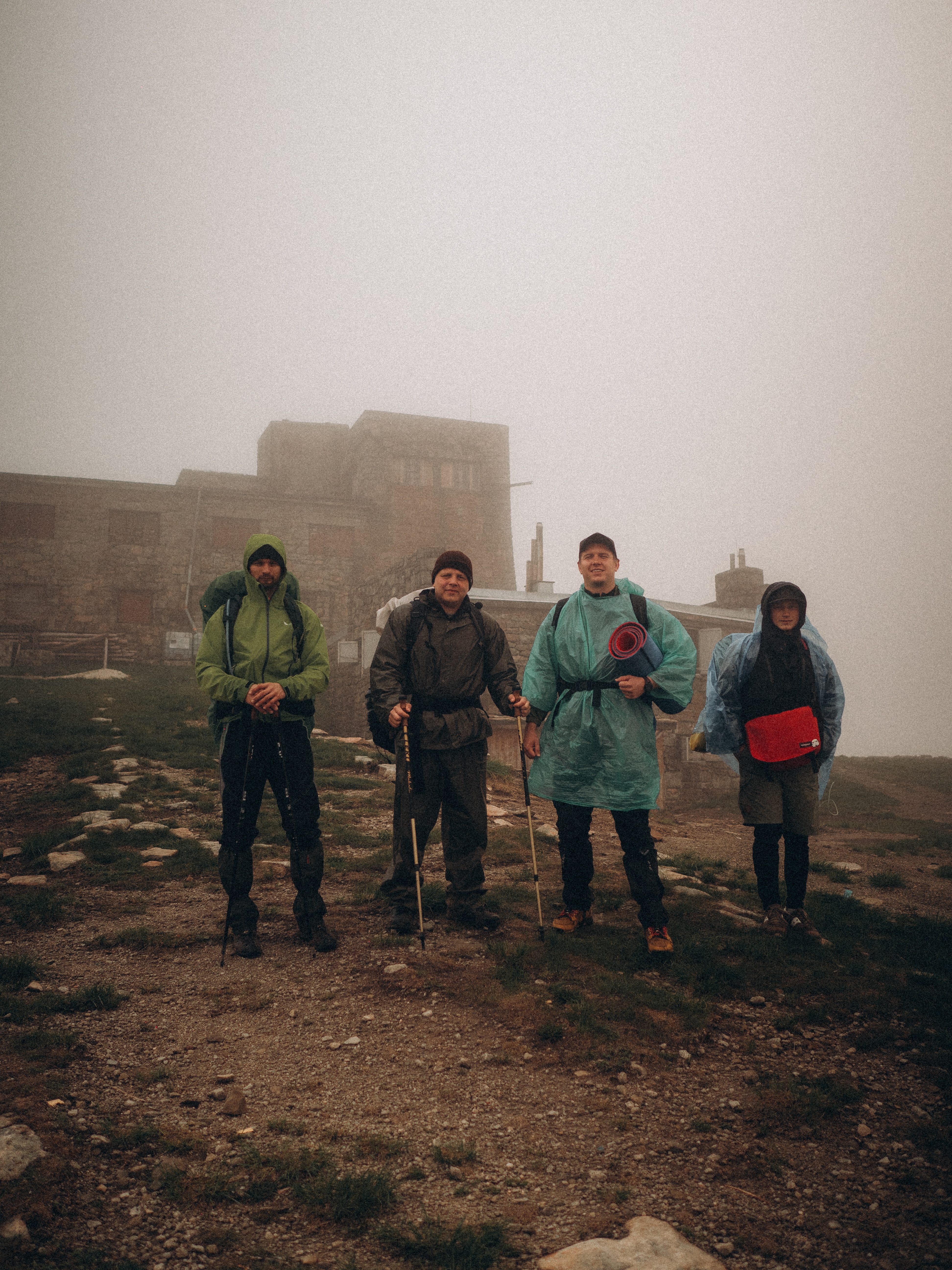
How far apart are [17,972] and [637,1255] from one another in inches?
123

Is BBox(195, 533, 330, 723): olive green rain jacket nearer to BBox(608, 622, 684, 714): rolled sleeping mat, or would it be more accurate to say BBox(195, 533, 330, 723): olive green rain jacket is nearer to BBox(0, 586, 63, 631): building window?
BBox(608, 622, 684, 714): rolled sleeping mat

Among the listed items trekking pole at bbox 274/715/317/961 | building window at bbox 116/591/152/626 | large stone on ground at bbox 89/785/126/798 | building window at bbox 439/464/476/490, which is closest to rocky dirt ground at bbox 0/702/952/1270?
trekking pole at bbox 274/715/317/961

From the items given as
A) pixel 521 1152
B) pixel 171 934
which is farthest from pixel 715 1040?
pixel 171 934

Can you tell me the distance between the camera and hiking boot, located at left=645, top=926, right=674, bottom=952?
422 centimetres

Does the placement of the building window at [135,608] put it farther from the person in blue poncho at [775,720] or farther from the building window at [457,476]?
the person in blue poncho at [775,720]

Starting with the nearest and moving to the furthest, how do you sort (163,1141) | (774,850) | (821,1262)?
(821,1262) → (163,1141) → (774,850)

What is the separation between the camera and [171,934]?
458cm

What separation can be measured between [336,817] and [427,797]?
3.29m

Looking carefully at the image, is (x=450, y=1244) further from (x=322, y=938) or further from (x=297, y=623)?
(x=297, y=623)

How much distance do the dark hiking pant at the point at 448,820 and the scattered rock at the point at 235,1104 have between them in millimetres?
1711

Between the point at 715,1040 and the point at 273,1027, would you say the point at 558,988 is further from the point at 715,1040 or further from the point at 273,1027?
the point at 273,1027

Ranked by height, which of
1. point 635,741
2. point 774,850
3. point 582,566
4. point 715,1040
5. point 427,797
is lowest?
point 715,1040

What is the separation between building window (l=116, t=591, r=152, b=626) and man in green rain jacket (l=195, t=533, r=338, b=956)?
28.2m

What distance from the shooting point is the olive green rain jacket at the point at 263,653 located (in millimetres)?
4352
